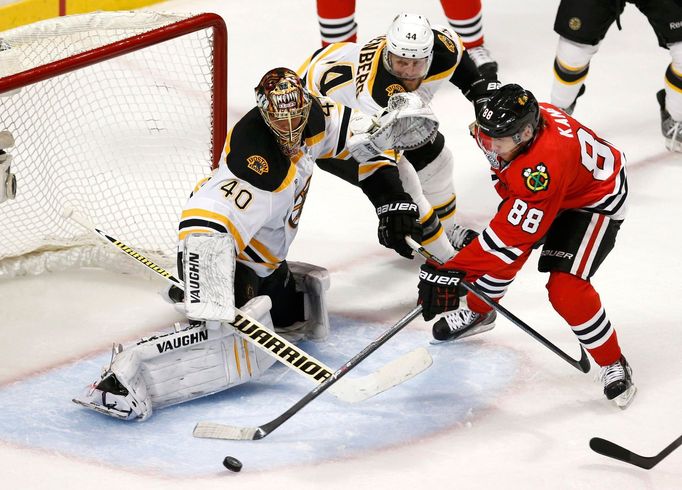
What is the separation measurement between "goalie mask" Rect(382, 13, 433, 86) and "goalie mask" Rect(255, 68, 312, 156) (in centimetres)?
60

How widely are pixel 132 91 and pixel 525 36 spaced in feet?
7.28

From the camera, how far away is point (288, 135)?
284 cm

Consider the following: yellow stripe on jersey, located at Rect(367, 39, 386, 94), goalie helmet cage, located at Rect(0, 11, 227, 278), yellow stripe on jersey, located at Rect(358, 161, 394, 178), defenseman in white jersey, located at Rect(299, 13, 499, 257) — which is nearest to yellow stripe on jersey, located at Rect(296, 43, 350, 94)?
defenseman in white jersey, located at Rect(299, 13, 499, 257)

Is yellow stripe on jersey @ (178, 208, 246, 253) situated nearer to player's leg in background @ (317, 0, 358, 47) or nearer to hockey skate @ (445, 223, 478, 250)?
hockey skate @ (445, 223, 478, 250)

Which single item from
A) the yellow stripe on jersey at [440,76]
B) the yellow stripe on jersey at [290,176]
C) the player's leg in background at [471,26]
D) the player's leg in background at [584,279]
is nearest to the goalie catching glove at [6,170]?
the yellow stripe on jersey at [290,176]

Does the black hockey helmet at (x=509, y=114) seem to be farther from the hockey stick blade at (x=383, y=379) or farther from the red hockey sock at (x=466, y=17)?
the red hockey sock at (x=466, y=17)

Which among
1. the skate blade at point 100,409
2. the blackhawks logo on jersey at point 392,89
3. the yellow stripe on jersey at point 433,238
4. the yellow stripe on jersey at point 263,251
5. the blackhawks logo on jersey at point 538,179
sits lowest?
the skate blade at point 100,409

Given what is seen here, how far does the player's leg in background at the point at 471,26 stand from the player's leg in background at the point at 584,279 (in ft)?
7.03

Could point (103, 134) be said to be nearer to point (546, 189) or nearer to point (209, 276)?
point (209, 276)

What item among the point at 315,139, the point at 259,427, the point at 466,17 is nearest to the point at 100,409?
the point at 259,427

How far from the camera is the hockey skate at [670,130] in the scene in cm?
454

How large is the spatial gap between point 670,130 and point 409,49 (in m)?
1.66

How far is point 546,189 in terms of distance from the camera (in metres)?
2.66

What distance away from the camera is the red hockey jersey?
2676 millimetres
